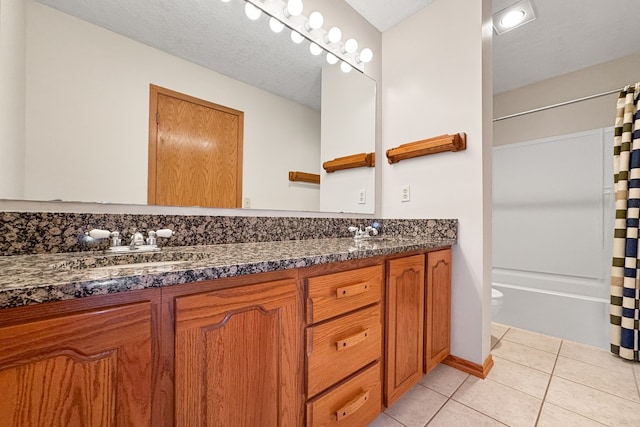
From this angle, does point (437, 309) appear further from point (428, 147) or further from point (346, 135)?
point (346, 135)

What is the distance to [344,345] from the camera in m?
0.91

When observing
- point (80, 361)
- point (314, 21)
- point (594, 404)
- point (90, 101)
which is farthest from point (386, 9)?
point (594, 404)

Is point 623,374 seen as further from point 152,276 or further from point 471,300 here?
point 152,276

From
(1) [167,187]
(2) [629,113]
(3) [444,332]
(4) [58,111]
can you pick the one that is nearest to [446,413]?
(3) [444,332]

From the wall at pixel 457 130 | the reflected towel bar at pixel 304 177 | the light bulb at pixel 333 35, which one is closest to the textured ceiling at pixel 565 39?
the wall at pixel 457 130

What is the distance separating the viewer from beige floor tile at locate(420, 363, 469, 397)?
140 cm

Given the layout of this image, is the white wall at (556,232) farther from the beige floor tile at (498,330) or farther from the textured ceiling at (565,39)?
the textured ceiling at (565,39)

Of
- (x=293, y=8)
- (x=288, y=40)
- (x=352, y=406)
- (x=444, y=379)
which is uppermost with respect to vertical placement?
(x=293, y=8)

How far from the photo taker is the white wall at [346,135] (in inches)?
65.6

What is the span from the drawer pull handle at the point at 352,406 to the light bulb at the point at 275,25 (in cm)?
179

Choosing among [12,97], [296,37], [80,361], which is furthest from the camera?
[296,37]

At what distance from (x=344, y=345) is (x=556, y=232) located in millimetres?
2875

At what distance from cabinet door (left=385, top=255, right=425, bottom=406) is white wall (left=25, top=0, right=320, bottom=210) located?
1.10 m

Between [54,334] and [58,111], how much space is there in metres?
0.82
